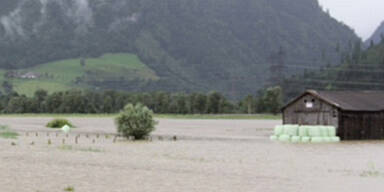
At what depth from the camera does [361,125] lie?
209ft

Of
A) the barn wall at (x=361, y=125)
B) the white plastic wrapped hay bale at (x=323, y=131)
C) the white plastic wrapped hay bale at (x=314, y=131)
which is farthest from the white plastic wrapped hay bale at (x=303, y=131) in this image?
the barn wall at (x=361, y=125)

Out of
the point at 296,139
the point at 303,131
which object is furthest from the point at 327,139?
the point at 296,139

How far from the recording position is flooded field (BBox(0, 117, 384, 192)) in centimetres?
2961

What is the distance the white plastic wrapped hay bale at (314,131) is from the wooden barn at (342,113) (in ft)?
6.58

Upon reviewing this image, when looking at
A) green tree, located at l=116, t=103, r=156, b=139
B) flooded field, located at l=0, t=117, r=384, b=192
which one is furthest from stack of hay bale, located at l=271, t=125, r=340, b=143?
green tree, located at l=116, t=103, r=156, b=139

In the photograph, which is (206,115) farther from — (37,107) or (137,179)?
(137,179)

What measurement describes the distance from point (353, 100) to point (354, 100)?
12 cm

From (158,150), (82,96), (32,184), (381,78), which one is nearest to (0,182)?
(32,184)

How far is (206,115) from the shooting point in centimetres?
15038

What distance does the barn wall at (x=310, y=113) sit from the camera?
206 feet

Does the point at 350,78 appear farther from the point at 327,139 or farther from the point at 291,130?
the point at 327,139

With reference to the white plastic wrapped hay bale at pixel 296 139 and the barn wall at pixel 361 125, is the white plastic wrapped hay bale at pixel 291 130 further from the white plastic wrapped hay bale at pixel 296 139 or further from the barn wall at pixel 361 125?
the barn wall at pixel 361 125

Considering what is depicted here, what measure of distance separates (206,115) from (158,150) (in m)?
101

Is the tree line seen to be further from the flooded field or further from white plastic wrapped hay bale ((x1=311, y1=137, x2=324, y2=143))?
the flooded field
